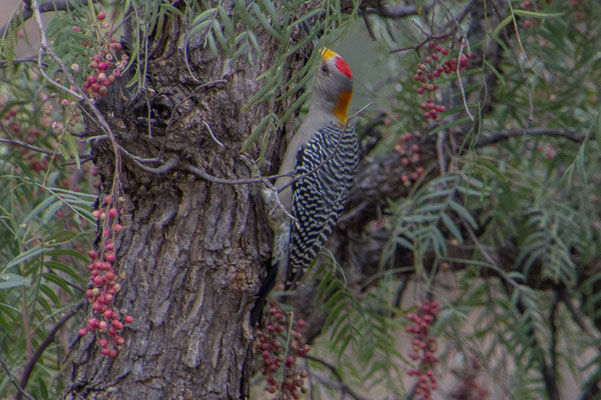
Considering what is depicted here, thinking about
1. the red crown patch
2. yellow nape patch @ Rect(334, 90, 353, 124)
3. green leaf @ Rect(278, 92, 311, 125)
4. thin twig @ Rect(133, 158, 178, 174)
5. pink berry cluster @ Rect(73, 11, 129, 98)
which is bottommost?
thin twig @ Rect(133, 158, 178, 174)

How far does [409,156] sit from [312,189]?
64 centimetres

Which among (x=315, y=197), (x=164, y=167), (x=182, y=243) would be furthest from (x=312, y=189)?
(x=164, y=167)

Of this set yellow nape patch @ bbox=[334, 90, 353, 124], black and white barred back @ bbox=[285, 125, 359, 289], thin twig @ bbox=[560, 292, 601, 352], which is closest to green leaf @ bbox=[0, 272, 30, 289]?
black and white barred back @ bbox=[285, 125, 359, 289]

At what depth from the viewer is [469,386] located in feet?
9.48

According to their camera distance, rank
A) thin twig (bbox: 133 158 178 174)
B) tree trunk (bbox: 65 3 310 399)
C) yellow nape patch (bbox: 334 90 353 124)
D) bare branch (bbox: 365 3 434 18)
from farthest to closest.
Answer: yellow nape patch (bbox: 334 90 353 124) → bare branch (bbox: 365 3 434 18) → tree trunk (bbox: 65 3 310 399) → thin twig (bbox: 133 158 178 174)

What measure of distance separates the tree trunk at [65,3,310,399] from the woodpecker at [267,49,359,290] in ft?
1.22

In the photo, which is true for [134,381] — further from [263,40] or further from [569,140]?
[569,140]

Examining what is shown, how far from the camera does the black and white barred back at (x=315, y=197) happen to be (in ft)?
8.52

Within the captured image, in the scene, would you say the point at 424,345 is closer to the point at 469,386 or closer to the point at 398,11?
the point at 469,386

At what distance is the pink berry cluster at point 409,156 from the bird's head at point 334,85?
363 mm

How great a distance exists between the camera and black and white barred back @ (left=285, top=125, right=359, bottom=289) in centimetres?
260

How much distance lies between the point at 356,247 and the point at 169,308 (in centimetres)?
160

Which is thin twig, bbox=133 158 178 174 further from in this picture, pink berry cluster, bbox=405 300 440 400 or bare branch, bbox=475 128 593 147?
bare branch, bbox=475 128 593 147

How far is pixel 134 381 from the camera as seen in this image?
1.81 meters
